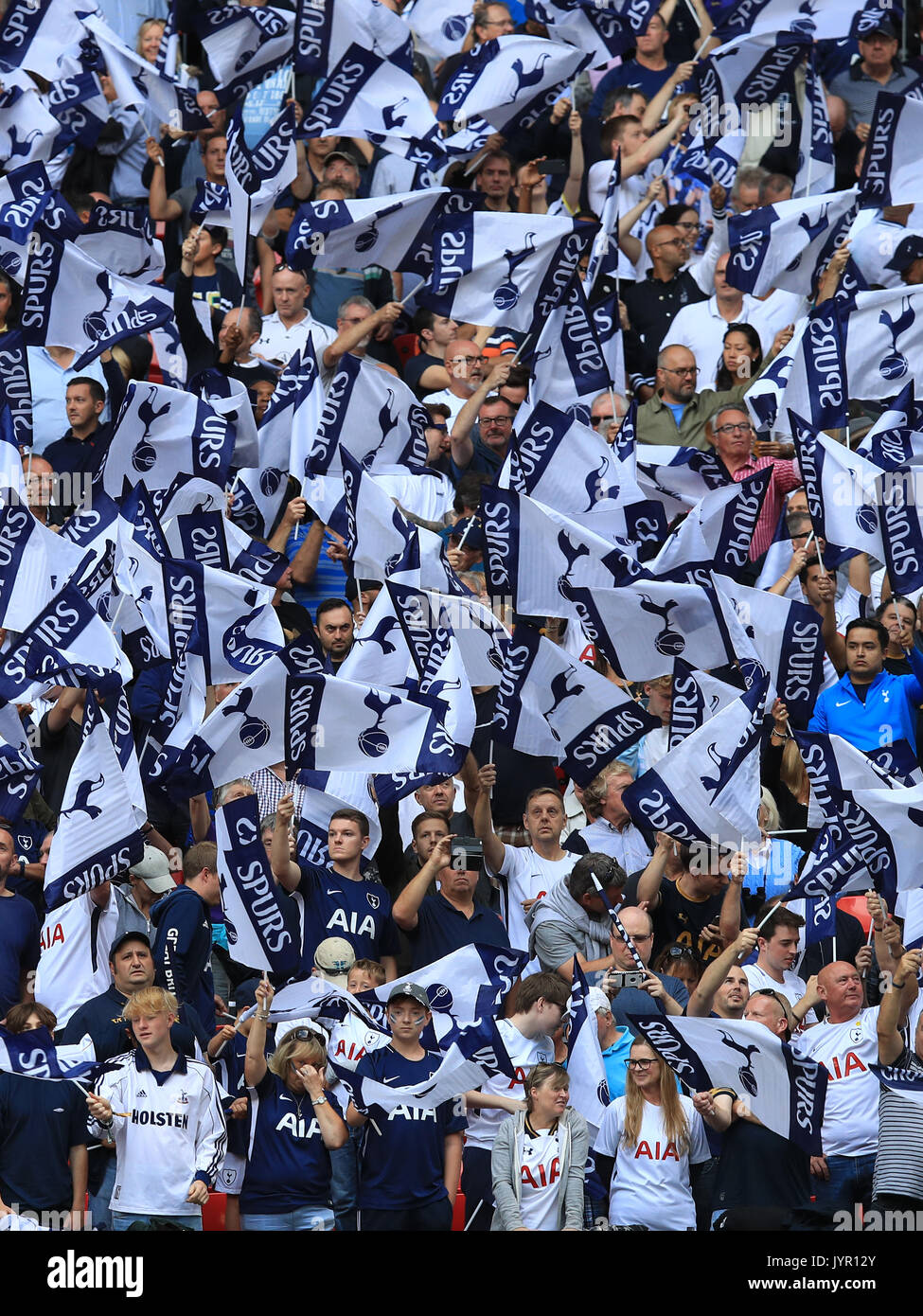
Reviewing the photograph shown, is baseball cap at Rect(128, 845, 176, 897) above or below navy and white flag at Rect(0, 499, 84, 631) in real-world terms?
below

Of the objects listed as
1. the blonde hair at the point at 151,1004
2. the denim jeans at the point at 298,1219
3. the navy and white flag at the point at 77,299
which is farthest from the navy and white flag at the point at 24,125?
the denim jeans at the point at 298,1219

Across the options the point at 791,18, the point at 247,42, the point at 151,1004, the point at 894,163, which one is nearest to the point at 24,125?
the point at 247,42

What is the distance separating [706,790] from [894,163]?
631 centimetres

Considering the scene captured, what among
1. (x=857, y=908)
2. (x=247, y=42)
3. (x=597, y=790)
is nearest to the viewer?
(x=857, y=908)

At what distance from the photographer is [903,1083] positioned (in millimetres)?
11344

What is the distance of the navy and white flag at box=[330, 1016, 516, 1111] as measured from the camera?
11352 millimetres

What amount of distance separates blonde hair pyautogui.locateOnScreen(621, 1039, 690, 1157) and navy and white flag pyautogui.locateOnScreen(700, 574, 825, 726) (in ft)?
9.32

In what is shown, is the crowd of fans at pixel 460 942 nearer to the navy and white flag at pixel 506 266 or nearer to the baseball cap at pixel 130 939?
the baseball cap at pixel 130 939

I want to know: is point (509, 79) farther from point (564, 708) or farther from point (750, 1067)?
point (750, 1067)

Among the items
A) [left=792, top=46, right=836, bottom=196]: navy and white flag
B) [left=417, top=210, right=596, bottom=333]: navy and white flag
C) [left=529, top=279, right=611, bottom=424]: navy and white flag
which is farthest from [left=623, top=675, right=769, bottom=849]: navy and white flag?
[left=792, top=46, right=836, bottom=196]: navy and white flag

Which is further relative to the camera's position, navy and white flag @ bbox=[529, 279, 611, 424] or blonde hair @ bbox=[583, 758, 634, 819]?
navy and white flag @ bbox=[529, 279, 611, 424]

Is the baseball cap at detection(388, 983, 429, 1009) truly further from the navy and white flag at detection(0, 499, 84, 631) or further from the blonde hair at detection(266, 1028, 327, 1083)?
the navy and white flag at detection(0, 499, 84, 631)
